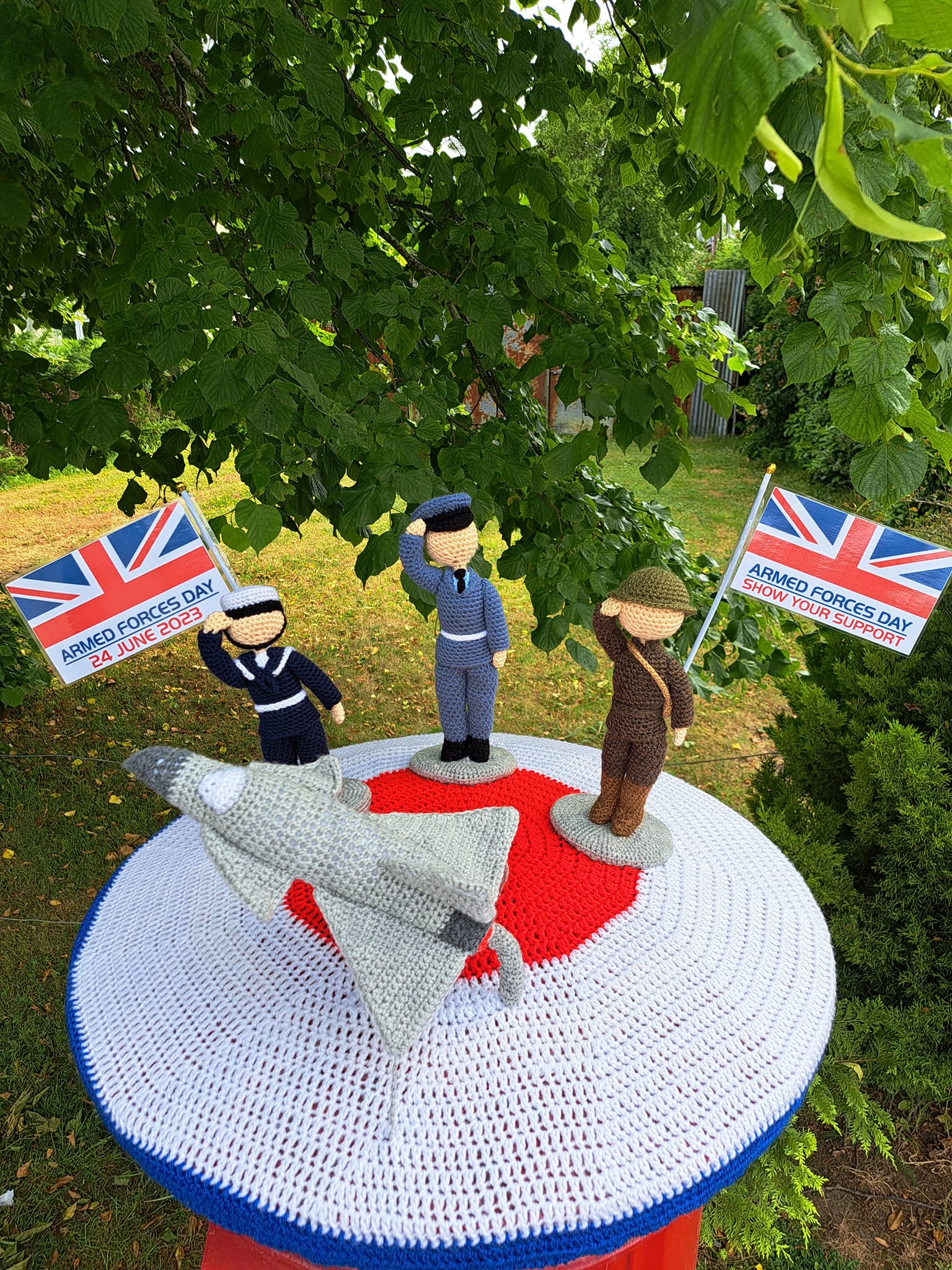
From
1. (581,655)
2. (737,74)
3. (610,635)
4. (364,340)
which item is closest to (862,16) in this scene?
(737,74)

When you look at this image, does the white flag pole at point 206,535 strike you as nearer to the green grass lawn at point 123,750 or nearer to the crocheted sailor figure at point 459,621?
the crocheted sailor figure at point 459,621

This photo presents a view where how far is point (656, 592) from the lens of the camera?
1544 millimetres

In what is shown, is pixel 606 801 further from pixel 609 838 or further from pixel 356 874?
pixel 356 874

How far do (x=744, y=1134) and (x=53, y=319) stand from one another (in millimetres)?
3674

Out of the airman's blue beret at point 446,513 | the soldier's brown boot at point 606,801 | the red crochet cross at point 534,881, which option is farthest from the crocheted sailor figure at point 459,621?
the soldier's brown boot at point 606,801

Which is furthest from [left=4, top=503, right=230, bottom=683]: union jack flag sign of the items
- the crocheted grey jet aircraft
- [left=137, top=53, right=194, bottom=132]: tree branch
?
[left=137, top=53, right=194, bottom=132]: tree branch

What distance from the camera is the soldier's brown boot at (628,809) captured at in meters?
1.64

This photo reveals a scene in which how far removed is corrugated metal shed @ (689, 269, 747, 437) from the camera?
38.8 ft

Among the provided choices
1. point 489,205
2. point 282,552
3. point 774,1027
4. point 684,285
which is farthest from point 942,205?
point 684,285

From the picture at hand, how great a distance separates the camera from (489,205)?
6.72 ft

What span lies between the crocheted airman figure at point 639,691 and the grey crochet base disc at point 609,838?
0.04 meters

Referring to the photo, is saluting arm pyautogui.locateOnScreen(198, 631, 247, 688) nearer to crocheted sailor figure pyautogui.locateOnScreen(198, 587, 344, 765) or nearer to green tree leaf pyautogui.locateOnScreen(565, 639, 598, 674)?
crocheted sailor figure pyautogui.locateOnScreen(198, 587, 344, 765)

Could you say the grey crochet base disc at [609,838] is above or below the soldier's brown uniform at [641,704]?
below

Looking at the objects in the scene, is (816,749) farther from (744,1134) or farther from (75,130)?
(75,130)
